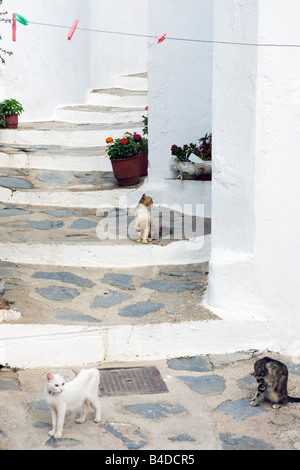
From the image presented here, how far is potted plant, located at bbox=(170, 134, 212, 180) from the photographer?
8.53 m

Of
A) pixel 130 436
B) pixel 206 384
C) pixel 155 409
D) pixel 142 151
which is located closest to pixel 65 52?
pixel 142 151

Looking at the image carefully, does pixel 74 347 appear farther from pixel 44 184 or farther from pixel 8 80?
pixel 8 80

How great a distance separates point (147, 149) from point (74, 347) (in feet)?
14.7

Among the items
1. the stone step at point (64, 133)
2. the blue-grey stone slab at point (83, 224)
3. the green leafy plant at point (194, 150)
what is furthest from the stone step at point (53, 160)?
the blue-grey stone slab at point (83, 224)

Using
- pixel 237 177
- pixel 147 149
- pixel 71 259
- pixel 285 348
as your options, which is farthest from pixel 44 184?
pixel 285 348

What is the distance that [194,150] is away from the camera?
28.5 ft

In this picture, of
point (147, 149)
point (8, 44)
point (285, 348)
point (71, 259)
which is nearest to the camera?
point (285, 348)

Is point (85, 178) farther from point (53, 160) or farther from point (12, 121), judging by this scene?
point (12, 121)

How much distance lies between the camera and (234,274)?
591cm

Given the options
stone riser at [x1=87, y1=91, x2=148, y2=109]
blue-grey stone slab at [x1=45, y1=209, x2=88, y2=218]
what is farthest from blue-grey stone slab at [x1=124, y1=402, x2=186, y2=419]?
stone riser at [x1=87, y1=91, x2=148, y2=109]

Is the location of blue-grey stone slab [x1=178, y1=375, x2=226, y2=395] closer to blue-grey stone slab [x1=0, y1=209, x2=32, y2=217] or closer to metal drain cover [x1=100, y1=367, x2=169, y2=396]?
metal drain cover [x1=100, y1=367, x2=169, y2=396]

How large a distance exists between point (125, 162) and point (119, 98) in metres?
3.64

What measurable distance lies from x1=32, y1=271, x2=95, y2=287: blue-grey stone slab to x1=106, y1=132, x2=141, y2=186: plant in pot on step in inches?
100

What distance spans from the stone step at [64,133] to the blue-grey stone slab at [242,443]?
703 cm
